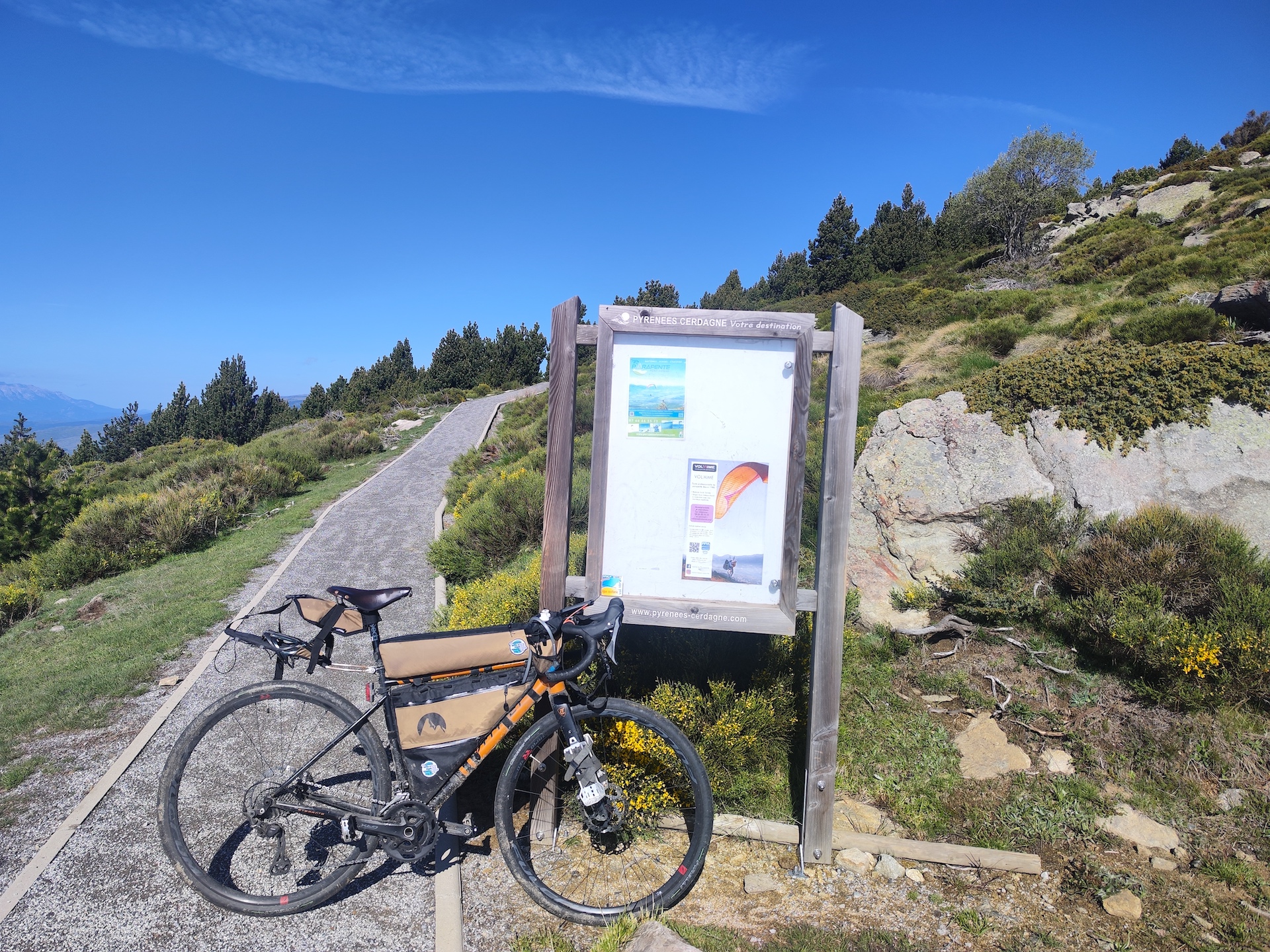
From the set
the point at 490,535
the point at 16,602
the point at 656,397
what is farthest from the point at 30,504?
the point at 656,397

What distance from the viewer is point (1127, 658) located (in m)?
3.99

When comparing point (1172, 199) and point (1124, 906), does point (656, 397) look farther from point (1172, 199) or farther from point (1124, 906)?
A: point (1172, 199)

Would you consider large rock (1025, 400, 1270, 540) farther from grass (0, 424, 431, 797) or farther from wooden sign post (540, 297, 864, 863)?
grass (0, 424, 431, 797)

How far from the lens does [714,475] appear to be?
3127mm

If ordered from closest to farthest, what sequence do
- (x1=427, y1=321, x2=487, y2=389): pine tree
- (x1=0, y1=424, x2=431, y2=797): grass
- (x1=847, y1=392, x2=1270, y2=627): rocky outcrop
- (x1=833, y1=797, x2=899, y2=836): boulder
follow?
(x1=833, y1=797, x2=899, y2=836): boulder
(x1=0, y1=424, x2=431, y2=797): grass
(x1=847, y1=392, x2=1270, y2=627): rocky outcrop
(x1=427, y1=321, x2=487, y2=389): pine tree

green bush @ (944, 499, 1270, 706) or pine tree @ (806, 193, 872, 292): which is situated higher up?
pine tree @ (806, 193, 872, 292)

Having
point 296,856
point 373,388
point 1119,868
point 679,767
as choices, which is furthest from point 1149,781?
point 373,388

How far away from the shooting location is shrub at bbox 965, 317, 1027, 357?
10961 mm

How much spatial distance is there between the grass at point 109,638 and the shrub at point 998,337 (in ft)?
37.8

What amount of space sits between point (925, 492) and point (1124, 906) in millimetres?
3302

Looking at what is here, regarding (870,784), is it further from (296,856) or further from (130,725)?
(130,725)

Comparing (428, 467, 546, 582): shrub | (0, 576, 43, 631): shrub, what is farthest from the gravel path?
(0, 576, 43, 631): shrub

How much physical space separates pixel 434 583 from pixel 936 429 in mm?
5405

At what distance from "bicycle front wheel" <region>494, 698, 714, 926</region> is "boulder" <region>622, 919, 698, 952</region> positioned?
17 centimetres
